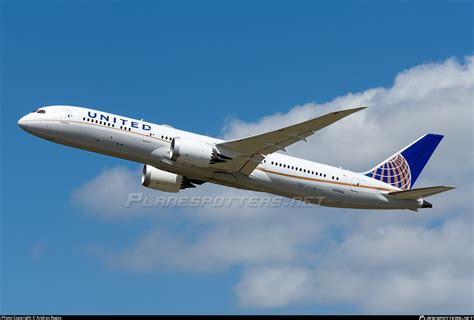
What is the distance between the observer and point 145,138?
152 feet

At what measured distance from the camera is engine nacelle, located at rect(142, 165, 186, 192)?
52281mm

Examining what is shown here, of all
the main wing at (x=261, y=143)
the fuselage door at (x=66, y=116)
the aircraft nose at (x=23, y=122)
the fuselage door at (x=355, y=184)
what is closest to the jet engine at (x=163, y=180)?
the main wing at (x=261, y=143)

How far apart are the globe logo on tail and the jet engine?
12.3 metres

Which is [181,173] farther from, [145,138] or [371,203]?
[371,203]

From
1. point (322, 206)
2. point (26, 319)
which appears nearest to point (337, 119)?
point (322, 206)

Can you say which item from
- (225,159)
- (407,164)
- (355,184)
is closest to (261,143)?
(225,159)

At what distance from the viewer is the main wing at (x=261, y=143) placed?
44719 millimetres

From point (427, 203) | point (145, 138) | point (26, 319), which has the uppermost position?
point (145, 138)

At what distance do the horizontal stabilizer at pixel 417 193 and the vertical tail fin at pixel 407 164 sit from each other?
1.75 m

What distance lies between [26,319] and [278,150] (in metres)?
17.7

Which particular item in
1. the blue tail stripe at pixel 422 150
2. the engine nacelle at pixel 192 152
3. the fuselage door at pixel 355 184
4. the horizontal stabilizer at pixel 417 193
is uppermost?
the blue tail stripe at pixel 422 150

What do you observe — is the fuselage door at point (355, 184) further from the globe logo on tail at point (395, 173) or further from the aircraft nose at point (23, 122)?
the aircraft nose at point (23, 122)

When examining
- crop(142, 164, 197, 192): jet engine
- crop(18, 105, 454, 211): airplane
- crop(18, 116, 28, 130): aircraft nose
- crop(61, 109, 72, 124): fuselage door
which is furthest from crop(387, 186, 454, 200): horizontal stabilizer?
crop(18, 116, 28, 130): aircraft nose

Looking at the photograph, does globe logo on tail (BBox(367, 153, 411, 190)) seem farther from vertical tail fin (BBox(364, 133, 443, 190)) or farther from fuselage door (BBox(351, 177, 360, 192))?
fuselage door (BBox(351, 177, 360, 192))
